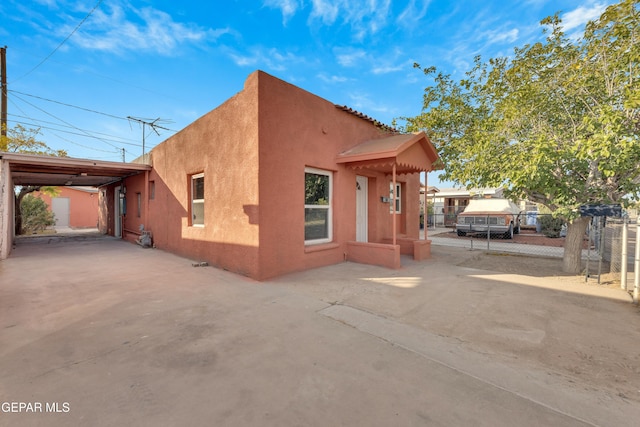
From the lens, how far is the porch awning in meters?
6.44

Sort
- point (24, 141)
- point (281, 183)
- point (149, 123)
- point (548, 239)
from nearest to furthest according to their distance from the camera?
point (281, 183) < point (548, 239) < point (149, 123) < point (24, 141)

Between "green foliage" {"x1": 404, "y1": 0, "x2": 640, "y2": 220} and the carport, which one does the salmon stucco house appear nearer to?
"green foliage" {"x1": 404, "y1": 0, "x2": 640, "y2": 220}

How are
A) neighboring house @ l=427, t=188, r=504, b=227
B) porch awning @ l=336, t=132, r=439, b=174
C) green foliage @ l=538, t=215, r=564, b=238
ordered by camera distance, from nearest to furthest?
porch awning @ l=336, t=132, r=439, b=174
green foliage @ l=538, t=215, r=564, b=238
neighboring house @ l=427, t=188, r=504, b=227

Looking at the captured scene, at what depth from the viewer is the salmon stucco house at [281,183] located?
18.8ft

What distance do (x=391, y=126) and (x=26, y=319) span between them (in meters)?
9.82

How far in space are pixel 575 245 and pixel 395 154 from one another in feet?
16.3

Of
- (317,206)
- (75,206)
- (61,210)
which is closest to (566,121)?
(317,206)

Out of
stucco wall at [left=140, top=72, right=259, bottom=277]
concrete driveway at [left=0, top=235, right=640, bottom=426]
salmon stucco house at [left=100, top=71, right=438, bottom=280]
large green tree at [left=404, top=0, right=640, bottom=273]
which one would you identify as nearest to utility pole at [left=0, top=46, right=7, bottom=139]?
salmon stucco house at [left=100, top=71, right=438, bottom=280]

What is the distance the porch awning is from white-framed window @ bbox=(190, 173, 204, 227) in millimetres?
4175

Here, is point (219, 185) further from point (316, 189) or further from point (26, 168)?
point (26, 168)

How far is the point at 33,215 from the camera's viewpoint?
17266 millimetres

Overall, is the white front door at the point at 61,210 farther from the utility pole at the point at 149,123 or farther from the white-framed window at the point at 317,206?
the white-framed window at the point at 317,206

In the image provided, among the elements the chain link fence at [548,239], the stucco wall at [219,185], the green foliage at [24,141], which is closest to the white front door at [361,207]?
the stucco wall at [219,185]

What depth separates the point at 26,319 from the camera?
356 cm
